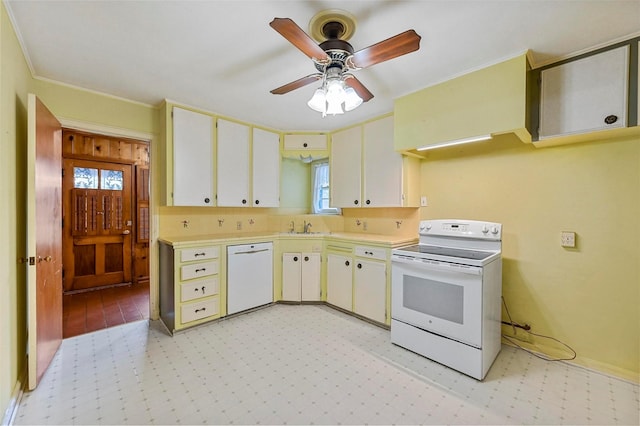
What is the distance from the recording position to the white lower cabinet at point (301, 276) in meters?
3.46

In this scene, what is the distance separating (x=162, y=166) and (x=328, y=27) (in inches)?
87.8

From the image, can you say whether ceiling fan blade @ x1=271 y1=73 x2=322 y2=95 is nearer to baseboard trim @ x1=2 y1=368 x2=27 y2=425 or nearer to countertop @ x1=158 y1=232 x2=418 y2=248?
countertop @ x1=158 y1=232 x2=418 y2=248

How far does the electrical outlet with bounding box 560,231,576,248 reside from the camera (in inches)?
86.3

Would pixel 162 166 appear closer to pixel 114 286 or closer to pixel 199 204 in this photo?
pixel 199 204

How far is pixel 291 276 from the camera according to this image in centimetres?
348

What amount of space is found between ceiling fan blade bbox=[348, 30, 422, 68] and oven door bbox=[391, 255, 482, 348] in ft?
5.00

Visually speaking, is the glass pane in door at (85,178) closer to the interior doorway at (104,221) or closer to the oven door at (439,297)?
the interior doorway at (104,221)

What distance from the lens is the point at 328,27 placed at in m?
1.65

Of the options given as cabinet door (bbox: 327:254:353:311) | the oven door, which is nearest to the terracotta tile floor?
cabinet door (bbox: 327:254:353:311)

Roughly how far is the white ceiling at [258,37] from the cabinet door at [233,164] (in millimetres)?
699

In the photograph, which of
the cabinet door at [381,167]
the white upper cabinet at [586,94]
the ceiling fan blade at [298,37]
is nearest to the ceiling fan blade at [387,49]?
the ceiling fan blade at [298,37]

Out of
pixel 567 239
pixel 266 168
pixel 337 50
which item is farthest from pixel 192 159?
pixel 567 239

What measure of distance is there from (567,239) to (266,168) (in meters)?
3.11

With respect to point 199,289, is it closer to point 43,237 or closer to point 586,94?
point 43,237
